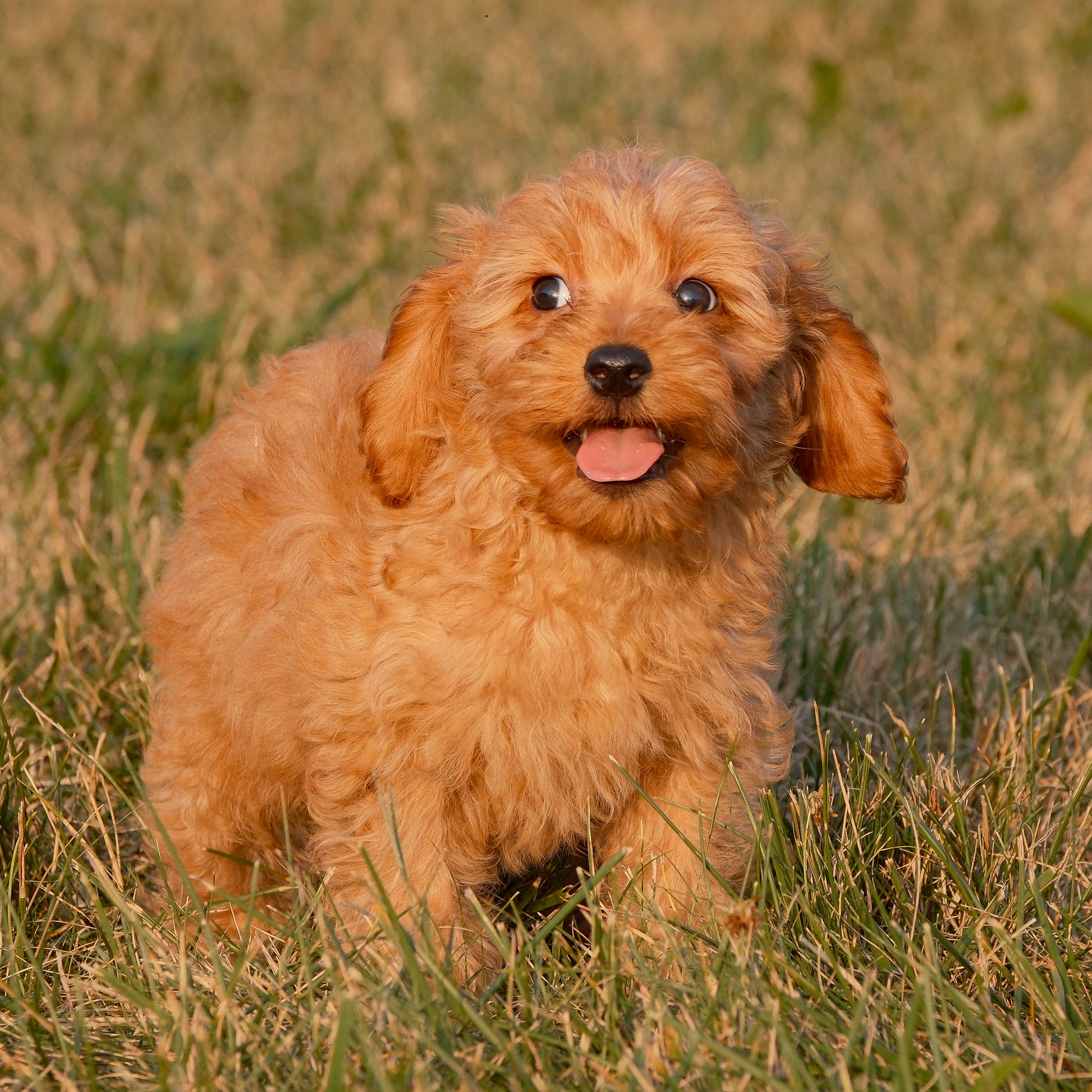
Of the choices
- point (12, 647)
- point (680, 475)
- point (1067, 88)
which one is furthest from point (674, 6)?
point (680, 475)

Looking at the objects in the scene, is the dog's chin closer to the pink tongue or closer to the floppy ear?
the pink tongue

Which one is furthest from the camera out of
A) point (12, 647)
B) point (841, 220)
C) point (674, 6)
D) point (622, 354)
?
point (674, 6)

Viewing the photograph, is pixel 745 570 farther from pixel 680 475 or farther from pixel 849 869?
pixel 849 869

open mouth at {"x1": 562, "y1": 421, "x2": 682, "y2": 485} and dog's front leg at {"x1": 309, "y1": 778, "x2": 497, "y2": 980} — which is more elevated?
open mouth at {"x1": 562, "y1": 421, "x2": 682, "y2": 485}

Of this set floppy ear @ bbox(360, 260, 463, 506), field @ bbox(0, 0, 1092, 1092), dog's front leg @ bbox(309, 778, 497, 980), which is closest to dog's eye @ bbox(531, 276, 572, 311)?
floppy ear @ bbox(360, 260, 463, 506)

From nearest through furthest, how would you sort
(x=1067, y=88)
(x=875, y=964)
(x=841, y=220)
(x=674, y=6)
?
1. (x=875, y=964)
2. (x=841, y=220)
3. (x=1067, y=88)
4. (x=674, y=6)

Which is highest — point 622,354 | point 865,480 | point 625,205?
point 625,205

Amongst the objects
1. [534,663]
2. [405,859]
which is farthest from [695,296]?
[405,859]

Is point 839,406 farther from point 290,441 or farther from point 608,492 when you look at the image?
point 290,441
